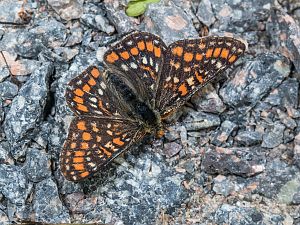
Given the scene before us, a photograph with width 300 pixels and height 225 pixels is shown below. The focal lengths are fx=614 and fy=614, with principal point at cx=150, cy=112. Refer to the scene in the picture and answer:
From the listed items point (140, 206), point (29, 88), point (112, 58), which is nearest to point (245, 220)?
point (140, 206)

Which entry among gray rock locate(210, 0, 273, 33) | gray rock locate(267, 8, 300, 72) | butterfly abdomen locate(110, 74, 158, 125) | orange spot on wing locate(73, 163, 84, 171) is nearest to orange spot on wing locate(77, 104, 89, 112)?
butterfly abdomen locate(110, 74, 158, 125)

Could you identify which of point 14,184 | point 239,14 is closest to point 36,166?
point 14,184

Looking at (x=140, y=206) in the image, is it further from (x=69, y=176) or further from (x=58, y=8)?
(x=58, y=8)

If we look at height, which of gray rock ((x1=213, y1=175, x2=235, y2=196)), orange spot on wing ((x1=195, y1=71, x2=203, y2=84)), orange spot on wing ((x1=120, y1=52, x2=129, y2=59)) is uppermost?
orange spot on wing ((x1=195, y1=71, x2=203, y2=84))

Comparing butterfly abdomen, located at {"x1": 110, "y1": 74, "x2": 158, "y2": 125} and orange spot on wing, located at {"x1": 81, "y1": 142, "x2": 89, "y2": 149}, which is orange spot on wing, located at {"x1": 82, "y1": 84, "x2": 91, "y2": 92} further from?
orange spot on wing, located at {"x1": 81, "y1": 142, "x2": 89, "y2": 149}

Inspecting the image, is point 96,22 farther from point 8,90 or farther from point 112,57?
point 8,90

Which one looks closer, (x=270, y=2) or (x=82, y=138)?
(x=82, y=138)

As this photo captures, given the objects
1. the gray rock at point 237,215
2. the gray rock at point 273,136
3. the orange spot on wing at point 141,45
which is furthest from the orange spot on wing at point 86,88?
A: the gray rock at point 273,136
